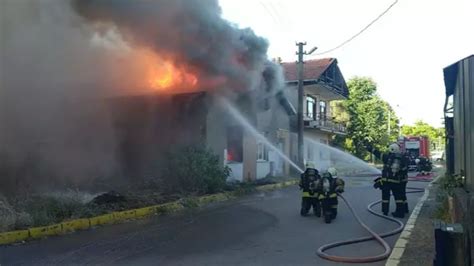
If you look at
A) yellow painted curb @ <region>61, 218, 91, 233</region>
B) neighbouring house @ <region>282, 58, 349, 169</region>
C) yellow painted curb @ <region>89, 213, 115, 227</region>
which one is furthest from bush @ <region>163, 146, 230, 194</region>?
neighbouring house @ <region>282, 58, 349, 169</region>

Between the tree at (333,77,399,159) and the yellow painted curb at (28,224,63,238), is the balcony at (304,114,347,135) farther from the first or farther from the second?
the yellow painted curb at (28,224,63,238)

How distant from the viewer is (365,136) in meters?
38.4

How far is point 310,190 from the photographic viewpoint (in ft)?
29.2

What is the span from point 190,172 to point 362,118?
29304 millimetres

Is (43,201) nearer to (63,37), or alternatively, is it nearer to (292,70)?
(63,37)

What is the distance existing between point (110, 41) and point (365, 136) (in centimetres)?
3151

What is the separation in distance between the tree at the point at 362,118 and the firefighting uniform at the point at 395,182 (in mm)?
28082

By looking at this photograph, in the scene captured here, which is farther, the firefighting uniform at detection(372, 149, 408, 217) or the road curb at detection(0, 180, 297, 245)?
the firefighting uniform at detection(372, 149, 408, 217)

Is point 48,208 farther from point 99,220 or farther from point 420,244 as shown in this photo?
point 420,244

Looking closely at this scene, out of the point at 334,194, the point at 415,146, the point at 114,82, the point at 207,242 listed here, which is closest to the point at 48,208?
the point at 207,242

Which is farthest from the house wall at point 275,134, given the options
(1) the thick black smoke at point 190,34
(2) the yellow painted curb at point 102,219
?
(2) the yellow painted curb at point 102,219

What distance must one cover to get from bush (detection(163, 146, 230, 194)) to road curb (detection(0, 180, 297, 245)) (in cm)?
45

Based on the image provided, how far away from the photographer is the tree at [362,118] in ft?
126

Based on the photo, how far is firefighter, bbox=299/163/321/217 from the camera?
29.0 feet
